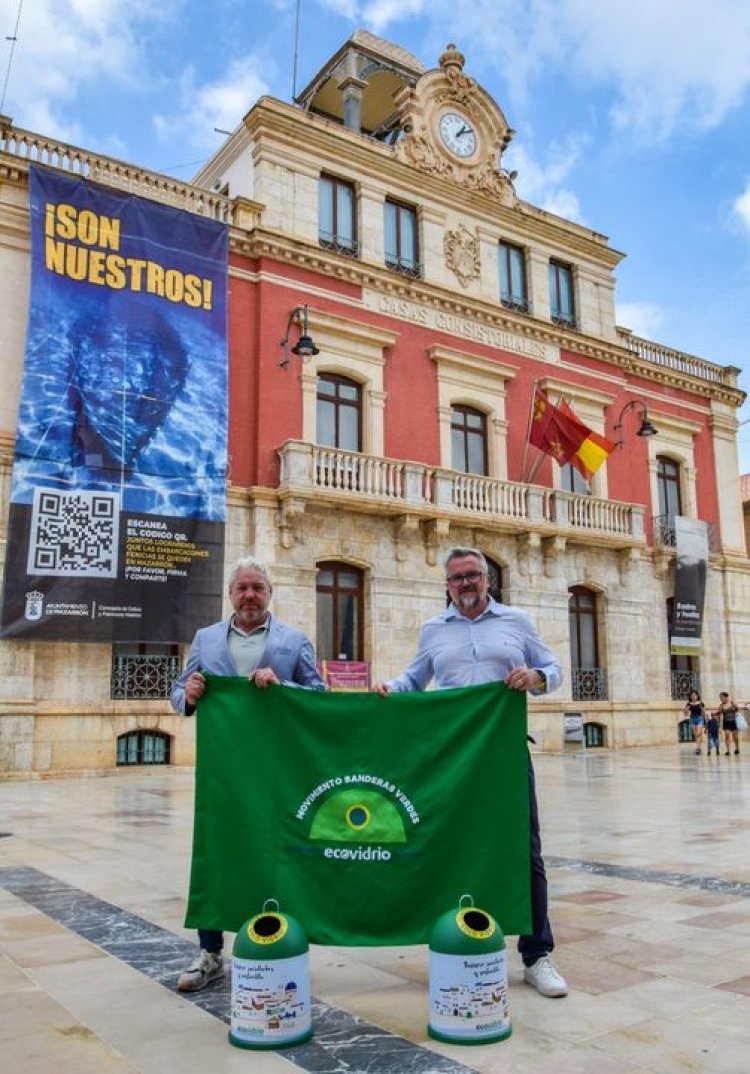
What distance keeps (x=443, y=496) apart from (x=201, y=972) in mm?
15669

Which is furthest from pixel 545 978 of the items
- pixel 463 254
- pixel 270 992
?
pixel 463 254

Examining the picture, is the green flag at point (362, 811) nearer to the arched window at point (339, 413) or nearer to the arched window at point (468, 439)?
the arched window at point (339, 413)

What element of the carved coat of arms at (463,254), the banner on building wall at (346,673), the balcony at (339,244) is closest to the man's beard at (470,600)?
the banner on building wall at (346,673)

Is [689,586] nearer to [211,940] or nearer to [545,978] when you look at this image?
[545,978]

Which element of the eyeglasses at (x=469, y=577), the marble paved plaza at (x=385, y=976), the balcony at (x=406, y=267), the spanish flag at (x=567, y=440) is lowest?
the marble paved plaza at (x=385, y=976)

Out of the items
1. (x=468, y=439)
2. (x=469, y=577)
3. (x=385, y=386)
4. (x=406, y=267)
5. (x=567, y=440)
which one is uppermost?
(x=406, y=267)

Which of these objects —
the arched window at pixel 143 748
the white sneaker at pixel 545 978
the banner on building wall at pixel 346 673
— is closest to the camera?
the white sneaker at pixel 545 978

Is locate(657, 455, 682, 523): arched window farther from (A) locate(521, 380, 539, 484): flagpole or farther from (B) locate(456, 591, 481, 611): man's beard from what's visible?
(B) locate(456, 591, 481, 611): man's beard

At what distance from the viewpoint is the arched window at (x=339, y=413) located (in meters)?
18.9

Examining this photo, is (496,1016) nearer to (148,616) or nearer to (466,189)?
(148,616)

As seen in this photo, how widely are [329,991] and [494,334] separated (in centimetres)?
1946

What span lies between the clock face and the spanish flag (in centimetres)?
671

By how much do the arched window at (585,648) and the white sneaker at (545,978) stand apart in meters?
17.9

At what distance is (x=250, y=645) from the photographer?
448 cm
